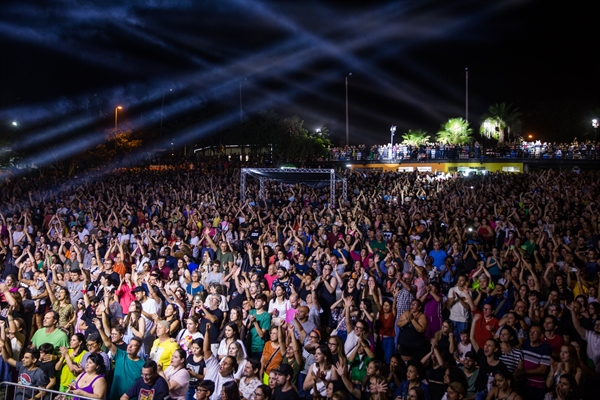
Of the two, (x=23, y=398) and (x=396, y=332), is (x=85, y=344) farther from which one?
(x=396, y=332)

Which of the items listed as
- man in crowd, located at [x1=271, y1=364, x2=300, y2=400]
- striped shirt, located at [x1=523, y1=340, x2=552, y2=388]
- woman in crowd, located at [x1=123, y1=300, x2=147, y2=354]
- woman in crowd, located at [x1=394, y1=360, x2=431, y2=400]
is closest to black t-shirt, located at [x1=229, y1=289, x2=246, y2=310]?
woman in crowd, located at [x1=123, y1=300, x2=147, y2=354]

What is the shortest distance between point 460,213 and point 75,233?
907cm

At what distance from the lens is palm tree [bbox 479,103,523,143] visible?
177 ft

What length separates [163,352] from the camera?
5965mm

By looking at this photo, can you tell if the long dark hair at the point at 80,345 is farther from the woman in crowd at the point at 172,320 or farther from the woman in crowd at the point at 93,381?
the woman in crowd at the point at 172,320

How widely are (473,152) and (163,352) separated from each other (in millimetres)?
29160

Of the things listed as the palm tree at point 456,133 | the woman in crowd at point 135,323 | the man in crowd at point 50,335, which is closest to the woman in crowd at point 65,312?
the man in crowd at point 50,335

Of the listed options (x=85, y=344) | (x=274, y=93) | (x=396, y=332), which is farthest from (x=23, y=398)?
(x=274, y=93)

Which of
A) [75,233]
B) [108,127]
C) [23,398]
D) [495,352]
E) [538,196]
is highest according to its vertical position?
[108,127]

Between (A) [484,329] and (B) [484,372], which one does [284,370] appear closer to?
(B) [484,372]

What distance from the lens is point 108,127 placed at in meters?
38.0

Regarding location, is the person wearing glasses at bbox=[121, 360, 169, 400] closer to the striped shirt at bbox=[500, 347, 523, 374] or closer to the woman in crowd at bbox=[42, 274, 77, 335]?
the woman in crowd at bbox=[42, 274, 77, 335]

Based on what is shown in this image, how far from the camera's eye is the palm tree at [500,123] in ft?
177

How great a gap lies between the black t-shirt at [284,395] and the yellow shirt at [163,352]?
1.50m
